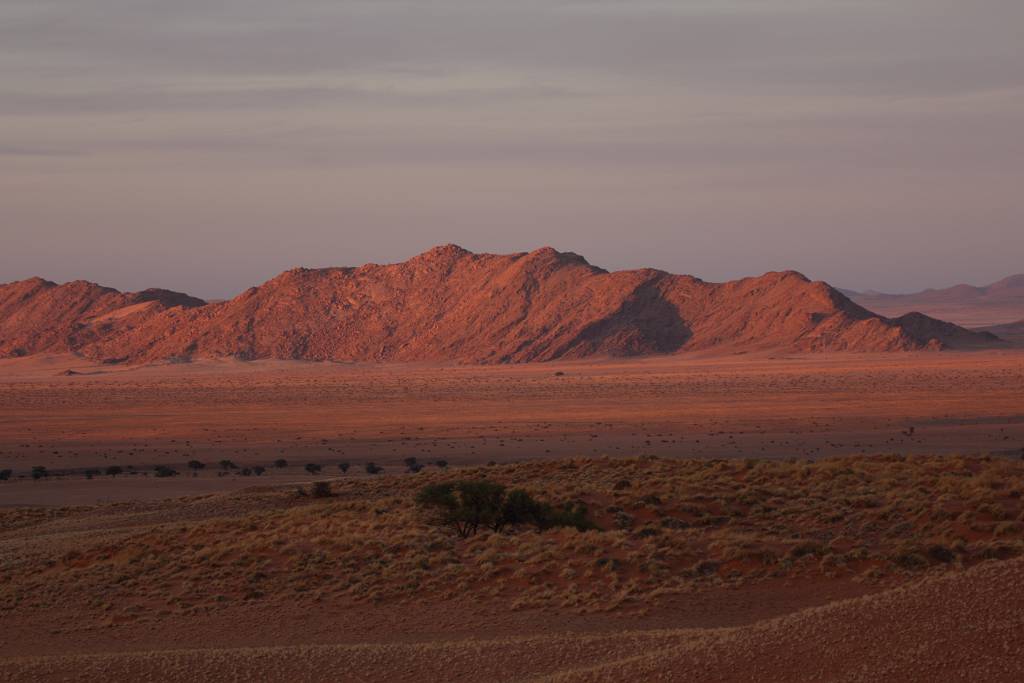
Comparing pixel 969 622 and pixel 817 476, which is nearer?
pixel 969 622

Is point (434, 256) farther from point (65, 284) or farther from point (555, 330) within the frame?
point (65, 284)

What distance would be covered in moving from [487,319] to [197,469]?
328ft

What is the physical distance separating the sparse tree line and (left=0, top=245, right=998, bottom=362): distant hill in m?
90.1

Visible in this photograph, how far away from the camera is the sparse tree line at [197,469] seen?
4625 cm

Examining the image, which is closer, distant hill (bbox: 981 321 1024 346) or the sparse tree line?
the sparse tree line

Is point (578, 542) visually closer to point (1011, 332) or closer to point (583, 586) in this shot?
point (583, 586)

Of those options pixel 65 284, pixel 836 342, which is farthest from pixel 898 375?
pixel 65 284

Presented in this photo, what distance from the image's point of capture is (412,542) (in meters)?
22.5

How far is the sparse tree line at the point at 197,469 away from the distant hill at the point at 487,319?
9014cm

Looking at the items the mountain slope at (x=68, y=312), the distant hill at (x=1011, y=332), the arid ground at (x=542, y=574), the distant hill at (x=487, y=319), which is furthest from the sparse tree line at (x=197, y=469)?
the distant hill at (x=1011, y=332)

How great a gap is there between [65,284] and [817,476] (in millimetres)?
176333

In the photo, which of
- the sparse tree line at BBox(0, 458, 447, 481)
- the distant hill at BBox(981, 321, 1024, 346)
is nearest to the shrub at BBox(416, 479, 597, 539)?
the sparse tree line at BBox(0, 458, 447, 481)

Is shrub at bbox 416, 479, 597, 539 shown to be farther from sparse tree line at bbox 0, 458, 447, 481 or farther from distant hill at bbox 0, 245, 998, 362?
distant hill at bbox 0, 245, 998, 362

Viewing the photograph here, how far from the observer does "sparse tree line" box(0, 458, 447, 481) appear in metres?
46.2
